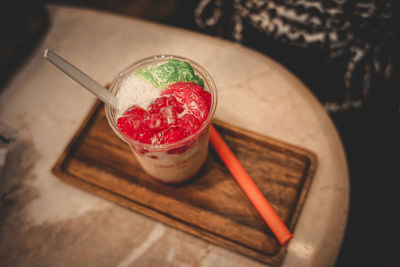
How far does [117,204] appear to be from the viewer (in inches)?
38.0

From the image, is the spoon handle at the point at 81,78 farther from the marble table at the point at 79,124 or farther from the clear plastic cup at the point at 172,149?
the marble table at the point at 79,124

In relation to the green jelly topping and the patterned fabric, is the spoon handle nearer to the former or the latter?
the green jelly topping

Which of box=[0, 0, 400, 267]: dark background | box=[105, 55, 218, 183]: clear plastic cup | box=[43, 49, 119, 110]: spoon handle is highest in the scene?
box=[43, 49, 119, 110]: spoon handle

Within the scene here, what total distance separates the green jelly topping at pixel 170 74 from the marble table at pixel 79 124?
1.17 ft

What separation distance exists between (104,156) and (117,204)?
201mm

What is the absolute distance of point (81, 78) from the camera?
0.73 m

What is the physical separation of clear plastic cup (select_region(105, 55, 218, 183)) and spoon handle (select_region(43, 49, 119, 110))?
0.03m

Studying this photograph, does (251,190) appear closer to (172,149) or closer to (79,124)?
(172,149)

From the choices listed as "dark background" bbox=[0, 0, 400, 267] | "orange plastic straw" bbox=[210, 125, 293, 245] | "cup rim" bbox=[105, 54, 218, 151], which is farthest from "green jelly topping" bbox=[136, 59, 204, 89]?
"dark background" bbox=[0, 0, 400, 267]

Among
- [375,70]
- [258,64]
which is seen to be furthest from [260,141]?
[375,70]

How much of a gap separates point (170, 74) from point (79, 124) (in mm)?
585

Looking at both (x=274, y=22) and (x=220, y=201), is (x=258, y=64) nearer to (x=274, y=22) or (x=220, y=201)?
(x=274, y=22)

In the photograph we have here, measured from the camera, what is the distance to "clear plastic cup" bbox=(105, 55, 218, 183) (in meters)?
0.73

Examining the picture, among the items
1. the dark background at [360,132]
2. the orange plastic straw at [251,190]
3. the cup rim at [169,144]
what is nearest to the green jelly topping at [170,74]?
the cup rim at [169,144]
